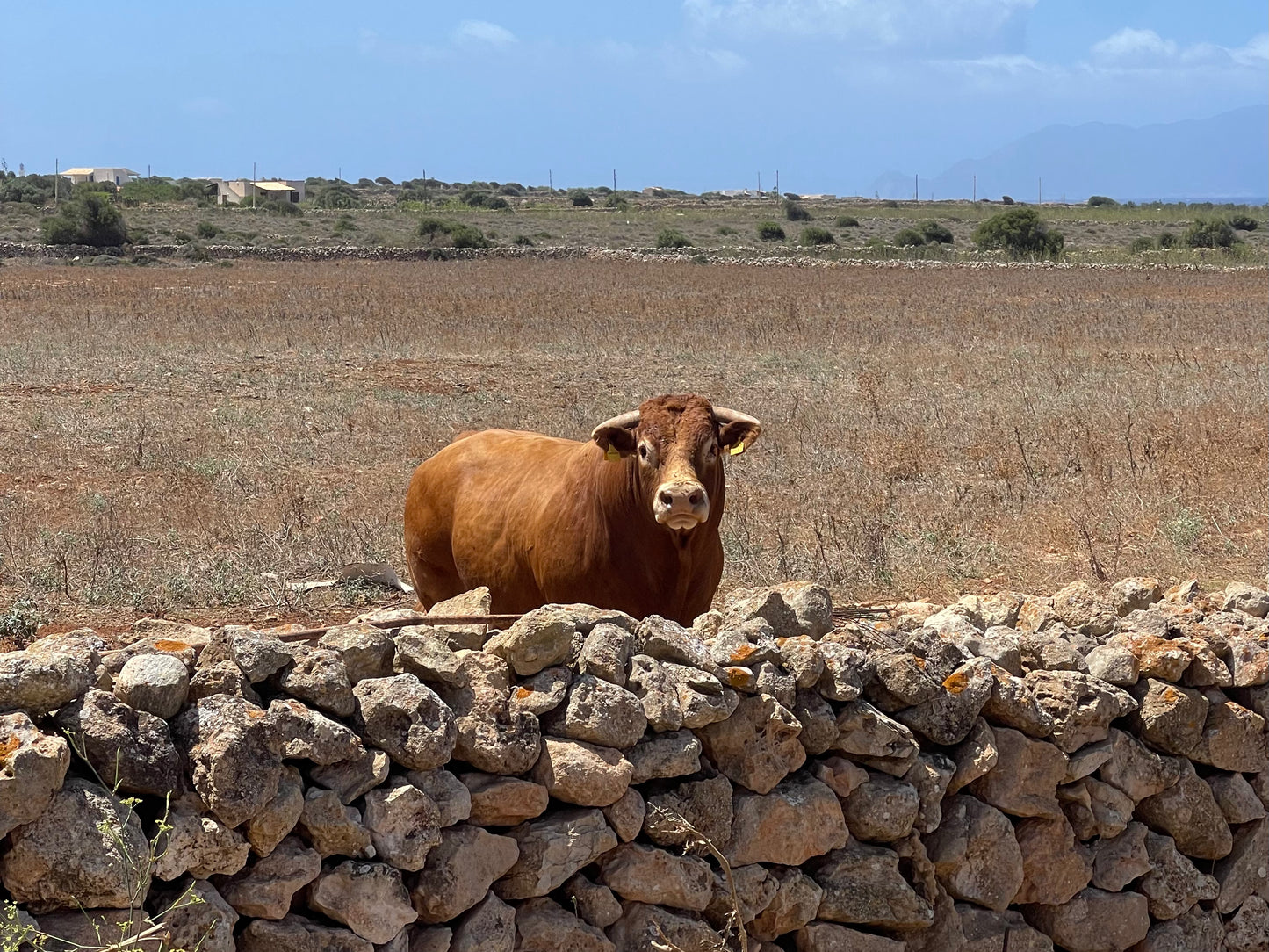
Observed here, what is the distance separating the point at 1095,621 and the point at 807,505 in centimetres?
593

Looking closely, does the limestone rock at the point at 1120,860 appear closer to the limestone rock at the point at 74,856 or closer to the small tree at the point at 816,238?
the limestone rock at the point at 74,856

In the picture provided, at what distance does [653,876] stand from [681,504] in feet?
6.86

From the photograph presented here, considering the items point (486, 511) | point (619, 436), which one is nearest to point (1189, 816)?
point (619, 436)

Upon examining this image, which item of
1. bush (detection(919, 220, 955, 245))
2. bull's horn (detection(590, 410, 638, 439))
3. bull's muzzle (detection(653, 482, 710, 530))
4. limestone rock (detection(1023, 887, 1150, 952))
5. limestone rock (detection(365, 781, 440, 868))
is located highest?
bush (detection(919, 220, 955, 245))

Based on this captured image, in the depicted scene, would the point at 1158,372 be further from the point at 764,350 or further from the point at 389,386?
the point at 389,386

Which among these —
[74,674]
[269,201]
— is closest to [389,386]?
[74,674]

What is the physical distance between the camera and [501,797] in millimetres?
3750

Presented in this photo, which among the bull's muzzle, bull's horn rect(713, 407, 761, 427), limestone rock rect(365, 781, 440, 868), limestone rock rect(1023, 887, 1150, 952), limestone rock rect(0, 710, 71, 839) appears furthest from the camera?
bull's horn rect(713, 407, 761, 427)

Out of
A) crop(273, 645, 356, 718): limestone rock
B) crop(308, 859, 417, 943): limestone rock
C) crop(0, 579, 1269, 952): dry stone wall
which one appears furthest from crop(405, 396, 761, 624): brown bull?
crop(308, 859, 417, 943): limestone rock

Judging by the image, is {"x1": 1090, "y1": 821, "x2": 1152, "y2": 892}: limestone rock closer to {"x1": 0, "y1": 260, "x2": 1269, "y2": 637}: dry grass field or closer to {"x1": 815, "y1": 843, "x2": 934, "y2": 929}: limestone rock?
{"x1": 815, "y1": 843, "x2": 934, "y2": 929}: limestone rock

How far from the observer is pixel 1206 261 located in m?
45.4

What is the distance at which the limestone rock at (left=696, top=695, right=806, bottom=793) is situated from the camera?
4129mm

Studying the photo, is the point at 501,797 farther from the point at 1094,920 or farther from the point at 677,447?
the point at 677,447

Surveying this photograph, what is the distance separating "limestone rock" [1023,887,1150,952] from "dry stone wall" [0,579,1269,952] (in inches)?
0.4
